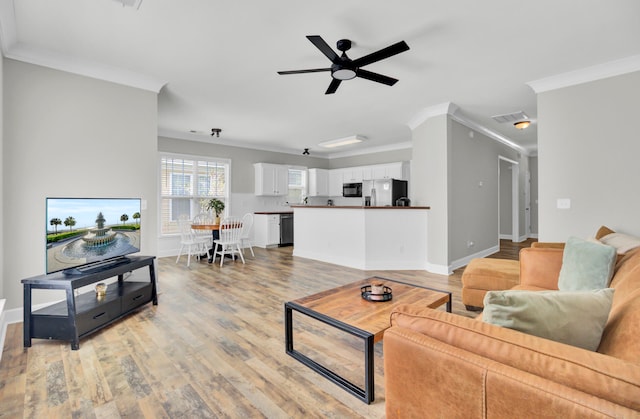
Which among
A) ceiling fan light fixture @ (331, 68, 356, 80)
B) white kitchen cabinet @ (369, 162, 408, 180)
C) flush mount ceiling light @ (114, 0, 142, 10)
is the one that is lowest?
white kitchen cabinet @ (369, 162, 408, 180)

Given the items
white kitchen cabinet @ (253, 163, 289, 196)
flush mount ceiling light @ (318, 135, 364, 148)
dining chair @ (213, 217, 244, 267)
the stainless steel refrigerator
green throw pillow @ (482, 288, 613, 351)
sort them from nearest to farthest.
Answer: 1. green throw pillow @ (482, 288, 613, 351)
2. dining chair @ (213, 217, 244, 267)
3. the stainless steel refrigerator
4. flush mount ceiling light @ (318, 135, 364, 148)
5. white kitchen cabinet @ (253, 163, 289, 196)

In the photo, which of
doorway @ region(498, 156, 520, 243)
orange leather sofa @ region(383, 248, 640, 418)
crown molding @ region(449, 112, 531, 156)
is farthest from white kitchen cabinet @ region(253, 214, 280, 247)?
orange leather sofa @ region(383, 248, 640, 418)

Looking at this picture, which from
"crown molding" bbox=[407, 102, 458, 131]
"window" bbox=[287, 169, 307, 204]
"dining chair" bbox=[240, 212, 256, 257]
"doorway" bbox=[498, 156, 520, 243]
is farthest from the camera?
"window" bbox=[287, 169, 307, 204]

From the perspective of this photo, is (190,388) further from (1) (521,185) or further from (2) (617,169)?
(1) (521,185)

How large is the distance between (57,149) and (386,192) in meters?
5.05

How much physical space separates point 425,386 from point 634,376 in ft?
1.67

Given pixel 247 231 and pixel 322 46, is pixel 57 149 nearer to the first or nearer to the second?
pixel 322 46

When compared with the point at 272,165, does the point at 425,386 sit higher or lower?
lower

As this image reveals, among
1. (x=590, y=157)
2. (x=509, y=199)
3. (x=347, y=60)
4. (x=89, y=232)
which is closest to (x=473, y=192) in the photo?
(x=590, y=157)

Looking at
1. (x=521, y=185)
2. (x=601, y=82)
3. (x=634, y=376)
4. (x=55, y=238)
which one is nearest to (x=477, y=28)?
(x=601, y=82)

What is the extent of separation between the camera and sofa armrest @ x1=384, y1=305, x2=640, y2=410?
69 centimetres

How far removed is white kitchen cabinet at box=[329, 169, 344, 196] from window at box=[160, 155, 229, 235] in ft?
10.3

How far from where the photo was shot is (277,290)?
381 centimetres

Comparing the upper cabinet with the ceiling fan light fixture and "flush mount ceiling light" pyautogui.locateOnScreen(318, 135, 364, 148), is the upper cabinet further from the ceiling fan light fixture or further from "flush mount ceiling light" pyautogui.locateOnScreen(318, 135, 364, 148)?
→ the ceiling fan light fixture
